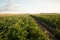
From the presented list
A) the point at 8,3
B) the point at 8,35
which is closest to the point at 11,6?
the point at 8,3

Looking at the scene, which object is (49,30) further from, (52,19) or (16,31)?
(16,31)

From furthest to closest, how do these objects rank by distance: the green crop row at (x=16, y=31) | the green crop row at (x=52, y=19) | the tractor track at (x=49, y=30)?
1. the green crop row at (x=52, y=19)
2. the tractor track at (x=49, y=30)
3. the green crop row at (x=16, y=31)

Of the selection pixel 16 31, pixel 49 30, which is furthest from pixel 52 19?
pixel 16 31

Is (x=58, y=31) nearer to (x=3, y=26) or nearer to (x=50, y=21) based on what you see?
(x=50, y=21)

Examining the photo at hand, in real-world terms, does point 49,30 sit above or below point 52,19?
below

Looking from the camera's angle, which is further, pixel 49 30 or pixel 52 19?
pixel 52 19

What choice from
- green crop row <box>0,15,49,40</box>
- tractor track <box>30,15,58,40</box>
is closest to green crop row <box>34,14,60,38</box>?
tractor track <box>30,15,58,40</box>

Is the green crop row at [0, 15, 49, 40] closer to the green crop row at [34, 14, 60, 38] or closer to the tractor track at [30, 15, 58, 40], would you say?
the tractor track at [30, 15, 58, 40]

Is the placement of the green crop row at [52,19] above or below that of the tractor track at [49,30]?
above

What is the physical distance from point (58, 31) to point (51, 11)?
0.63m

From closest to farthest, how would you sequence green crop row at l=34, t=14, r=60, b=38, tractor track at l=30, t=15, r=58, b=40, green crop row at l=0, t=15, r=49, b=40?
green crop row at l=0, t=15, r=49, b=40, tractor track at l=30, t=15, r=58, b=40, green crop row at l=34, t=14, r=60, b=38

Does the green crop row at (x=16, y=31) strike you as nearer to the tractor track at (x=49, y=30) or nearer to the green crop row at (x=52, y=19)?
the tractor track at (x=49, y=30)

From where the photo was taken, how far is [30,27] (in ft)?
15.2

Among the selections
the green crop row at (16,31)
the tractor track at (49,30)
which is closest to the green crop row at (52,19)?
the tractor track at (49,30)
